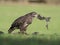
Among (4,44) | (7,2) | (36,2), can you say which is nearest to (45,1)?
(36,2)

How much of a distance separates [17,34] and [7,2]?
1200 cm

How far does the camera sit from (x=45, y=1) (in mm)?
19297

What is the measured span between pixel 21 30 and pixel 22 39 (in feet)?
2.69

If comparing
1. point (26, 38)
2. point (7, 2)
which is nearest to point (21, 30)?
point (26, 38)

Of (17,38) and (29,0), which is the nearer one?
(17,38)

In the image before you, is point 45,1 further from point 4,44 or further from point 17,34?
point 4,44

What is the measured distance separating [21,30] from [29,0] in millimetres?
12010

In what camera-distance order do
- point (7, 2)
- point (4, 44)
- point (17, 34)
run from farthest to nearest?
point (7, 2)
point (17, 34)
point (4, 44)

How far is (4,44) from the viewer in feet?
18.8

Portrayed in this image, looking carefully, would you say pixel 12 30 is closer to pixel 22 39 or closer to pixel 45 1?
pixel 22 39

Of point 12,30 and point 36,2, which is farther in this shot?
point 36,2

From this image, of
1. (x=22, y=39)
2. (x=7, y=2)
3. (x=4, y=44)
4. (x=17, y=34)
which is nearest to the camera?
(x=4, y=44)

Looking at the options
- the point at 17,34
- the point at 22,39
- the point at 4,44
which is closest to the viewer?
the point at 4,44

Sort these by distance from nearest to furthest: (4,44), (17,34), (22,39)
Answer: (4,44) → (22,39) → (17,34)
